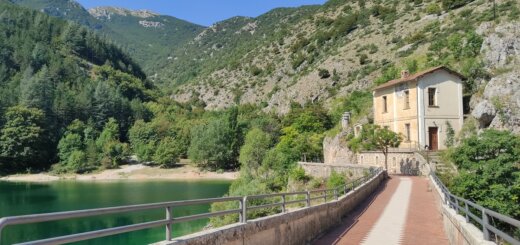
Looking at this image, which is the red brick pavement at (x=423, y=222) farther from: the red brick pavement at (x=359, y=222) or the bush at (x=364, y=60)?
the bush at (x=364, y=60)

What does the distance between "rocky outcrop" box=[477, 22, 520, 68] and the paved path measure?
23.7m

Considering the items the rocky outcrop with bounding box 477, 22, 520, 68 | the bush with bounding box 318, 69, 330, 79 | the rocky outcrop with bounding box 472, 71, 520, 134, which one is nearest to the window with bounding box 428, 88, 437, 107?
the rocky outcrop with bounding box 472, 71, 520, 134

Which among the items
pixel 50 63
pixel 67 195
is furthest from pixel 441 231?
pixel 50 63

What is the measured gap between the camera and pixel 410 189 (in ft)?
104

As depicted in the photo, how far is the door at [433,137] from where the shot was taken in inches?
1806

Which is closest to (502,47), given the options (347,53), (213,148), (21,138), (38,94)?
(347,53)

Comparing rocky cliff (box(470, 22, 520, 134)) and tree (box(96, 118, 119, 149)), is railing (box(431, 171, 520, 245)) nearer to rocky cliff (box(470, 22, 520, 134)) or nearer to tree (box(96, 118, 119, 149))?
rocky cliff (box(470, 22, 520, 134))

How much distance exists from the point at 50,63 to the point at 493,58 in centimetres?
15425

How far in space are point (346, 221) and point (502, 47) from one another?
36890mm

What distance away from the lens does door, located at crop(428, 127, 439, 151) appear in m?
45.9

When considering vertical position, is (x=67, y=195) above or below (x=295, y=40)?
below

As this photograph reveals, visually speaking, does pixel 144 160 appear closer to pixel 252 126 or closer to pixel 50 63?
pixel 252 126

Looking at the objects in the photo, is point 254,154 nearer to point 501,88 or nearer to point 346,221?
point 501,88

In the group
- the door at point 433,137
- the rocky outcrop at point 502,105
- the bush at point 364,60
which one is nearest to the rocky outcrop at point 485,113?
the rocky outcrop at point 502,105
